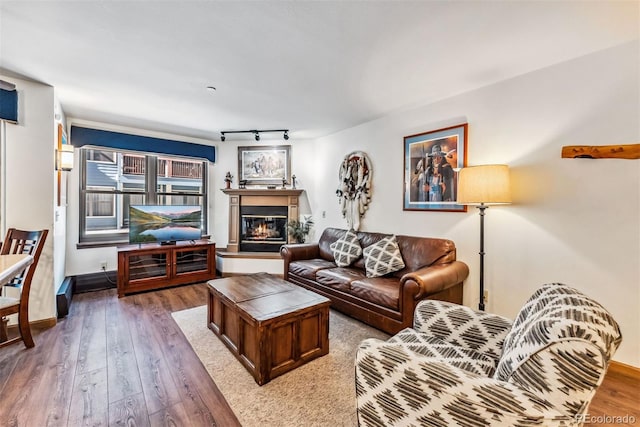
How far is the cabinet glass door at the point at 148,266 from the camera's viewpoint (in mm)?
3770

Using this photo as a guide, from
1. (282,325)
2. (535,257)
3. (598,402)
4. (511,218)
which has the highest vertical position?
(511,218)

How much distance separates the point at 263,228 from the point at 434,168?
3131 millimetres

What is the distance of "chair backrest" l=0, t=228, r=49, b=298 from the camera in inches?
87.8

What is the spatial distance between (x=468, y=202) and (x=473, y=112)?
1.04 meters

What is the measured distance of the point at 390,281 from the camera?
288cm

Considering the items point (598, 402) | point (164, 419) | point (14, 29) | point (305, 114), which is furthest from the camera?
point (305, 114)

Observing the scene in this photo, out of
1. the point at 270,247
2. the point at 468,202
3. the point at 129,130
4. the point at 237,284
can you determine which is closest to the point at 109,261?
the point at 129,130

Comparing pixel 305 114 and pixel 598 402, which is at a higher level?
pixel 305 114

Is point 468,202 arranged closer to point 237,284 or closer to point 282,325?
point 282,325

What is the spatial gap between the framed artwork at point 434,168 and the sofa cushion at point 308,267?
4.28ft

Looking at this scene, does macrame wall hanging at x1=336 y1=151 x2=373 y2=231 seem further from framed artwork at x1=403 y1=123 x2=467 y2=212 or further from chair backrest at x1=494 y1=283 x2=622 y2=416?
chair backrest at x1=494 y1=283 x2=622 y2=416

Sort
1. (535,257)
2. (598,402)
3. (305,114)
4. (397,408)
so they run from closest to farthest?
(397,408) < (598,402) < (535,257) < (305,114)

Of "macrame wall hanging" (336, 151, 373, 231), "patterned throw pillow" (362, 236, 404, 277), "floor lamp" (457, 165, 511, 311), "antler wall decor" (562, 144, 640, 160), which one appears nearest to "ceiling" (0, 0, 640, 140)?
"antler wall decor" (562, 144, 640, 160)

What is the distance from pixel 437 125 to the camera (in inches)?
122
